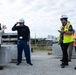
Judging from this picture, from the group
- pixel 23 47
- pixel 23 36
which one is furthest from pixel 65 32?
pixel 23 47

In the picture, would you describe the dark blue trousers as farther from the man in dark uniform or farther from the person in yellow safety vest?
the person in yellow safety vest

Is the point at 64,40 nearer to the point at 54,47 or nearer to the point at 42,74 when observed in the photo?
the point at 42,74

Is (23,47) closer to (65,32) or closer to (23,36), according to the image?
(23,36)

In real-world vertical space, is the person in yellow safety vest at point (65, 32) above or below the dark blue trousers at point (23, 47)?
above

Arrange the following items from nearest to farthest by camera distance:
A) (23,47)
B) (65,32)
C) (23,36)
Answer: (65,32)
(23,36)
(23,47)

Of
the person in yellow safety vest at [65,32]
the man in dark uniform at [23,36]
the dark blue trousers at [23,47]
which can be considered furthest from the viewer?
the dark blue trousers at [23,47]

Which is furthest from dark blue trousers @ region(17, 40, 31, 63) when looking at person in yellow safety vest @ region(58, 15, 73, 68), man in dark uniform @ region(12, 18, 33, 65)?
person in yellow safety vest @ region(58, 15, 73, 68)

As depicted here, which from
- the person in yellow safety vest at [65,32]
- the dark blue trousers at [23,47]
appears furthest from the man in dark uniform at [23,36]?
the person in yellow safety vest at [65,32]

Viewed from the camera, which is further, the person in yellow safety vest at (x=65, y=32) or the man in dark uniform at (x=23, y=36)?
the man in dark uniform at (x=23, y=36)

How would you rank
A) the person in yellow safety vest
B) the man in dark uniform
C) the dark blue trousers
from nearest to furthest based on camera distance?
the person in yellow safety vest, the man in dark uniform, the dark blue trousers

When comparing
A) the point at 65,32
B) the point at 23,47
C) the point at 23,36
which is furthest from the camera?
the point at 23,47

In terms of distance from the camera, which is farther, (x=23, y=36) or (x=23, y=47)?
(x=23, y=47)

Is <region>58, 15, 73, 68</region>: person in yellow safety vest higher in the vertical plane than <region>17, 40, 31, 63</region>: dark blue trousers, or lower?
higher

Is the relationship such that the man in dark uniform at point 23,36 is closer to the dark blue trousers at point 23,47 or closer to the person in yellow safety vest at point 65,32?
the dark blue trousers at point 23,47
